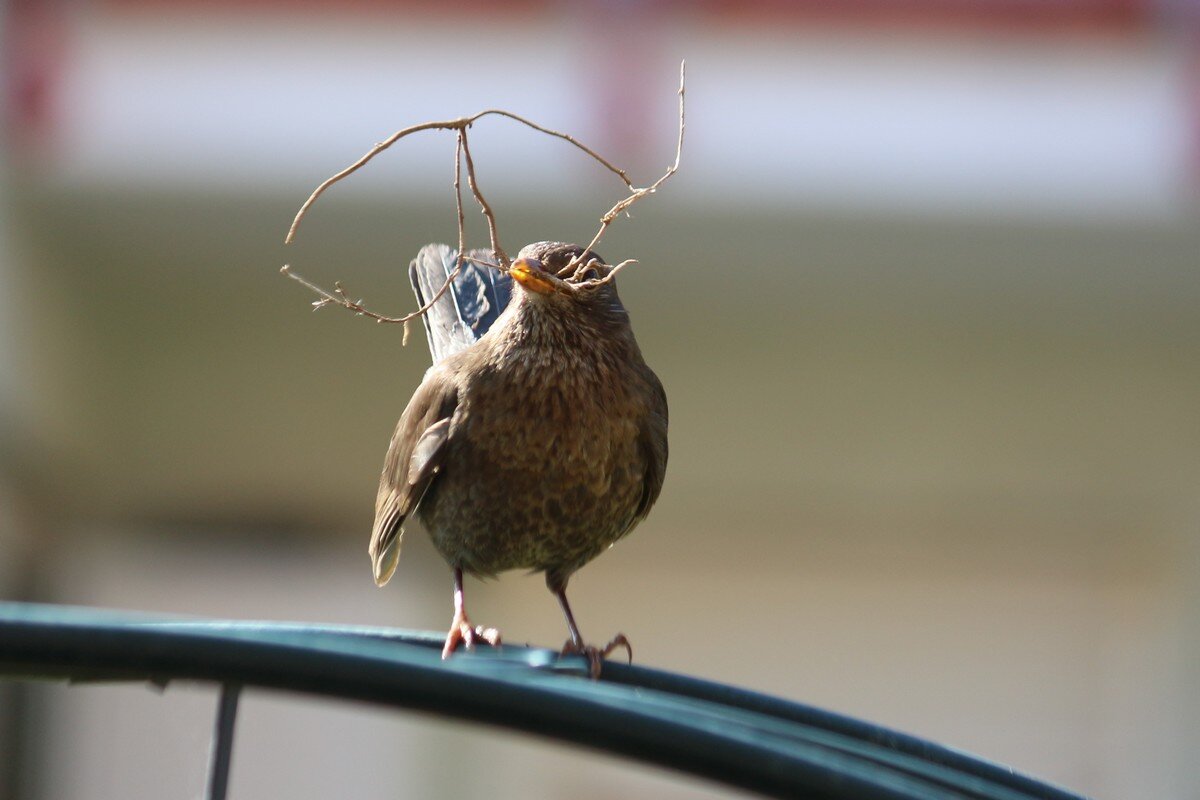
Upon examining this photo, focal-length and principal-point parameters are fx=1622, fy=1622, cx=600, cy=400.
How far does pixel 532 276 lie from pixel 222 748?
135 cm

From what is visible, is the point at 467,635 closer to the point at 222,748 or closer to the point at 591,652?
the point at 591,652

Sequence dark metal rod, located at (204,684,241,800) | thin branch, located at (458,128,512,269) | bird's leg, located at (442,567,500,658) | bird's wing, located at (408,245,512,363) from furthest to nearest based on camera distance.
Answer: bird's wing, located at (408,245,512,363) < bird's leg, located at (442,567,500,658) < thin branch, located at (458,128,512,269) < dark metal rod, located at (204,684,241,800)

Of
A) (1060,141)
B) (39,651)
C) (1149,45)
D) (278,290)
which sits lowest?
(39,651)

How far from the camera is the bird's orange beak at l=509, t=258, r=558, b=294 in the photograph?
2.80 m

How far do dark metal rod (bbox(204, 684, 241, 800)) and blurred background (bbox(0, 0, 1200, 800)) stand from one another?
5.18 meters

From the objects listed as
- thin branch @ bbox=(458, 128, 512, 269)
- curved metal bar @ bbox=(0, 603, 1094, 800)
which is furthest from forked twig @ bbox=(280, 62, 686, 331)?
curved metal bar @ bbox=(0, 603, 1094, 800)

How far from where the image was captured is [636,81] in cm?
704

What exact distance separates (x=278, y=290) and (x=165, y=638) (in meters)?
6.63

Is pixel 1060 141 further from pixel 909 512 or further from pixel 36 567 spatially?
pixel 36 567

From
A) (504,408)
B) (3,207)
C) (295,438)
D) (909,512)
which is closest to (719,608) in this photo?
(909,512)

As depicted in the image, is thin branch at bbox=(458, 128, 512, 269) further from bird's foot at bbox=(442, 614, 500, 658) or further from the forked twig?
bird's foot at bbox=(442, 614, 500, 658)

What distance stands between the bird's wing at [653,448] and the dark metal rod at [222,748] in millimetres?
1493

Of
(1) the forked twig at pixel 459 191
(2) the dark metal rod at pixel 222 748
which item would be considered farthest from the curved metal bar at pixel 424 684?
(1) the forked twig at pixel 459 191

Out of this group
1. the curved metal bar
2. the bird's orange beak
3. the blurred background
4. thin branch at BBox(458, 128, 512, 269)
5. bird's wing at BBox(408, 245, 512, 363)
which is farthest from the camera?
the blurred background
